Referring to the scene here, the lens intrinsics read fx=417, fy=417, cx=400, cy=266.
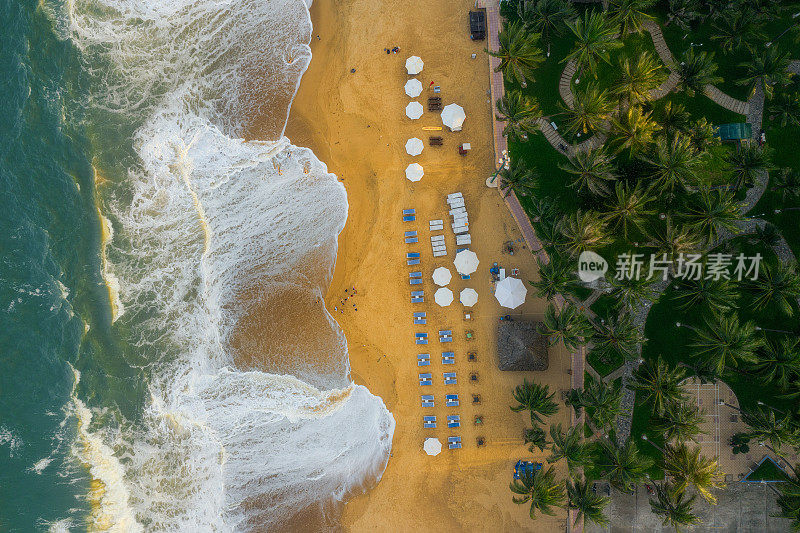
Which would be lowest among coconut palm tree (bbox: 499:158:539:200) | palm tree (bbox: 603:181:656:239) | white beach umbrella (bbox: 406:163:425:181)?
palm tree (bbox: 603:181:656:239)

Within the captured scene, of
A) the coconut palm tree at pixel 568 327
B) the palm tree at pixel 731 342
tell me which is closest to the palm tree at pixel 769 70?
the palm tree at pixel 731 342

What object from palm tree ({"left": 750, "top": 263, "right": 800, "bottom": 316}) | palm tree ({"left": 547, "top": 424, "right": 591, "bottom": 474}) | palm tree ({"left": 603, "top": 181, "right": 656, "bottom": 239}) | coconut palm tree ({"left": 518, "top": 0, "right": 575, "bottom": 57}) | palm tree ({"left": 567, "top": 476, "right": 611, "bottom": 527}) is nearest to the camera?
palm tree ({"left": 750, "top": 263, "right": 800, "bottom": 316})

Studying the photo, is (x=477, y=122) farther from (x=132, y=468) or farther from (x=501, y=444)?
(x=132, y=468)

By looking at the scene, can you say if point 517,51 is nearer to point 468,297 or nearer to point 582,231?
point 582,231

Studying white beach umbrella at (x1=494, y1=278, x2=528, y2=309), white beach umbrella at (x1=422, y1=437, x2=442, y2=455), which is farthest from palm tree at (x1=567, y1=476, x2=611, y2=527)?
white beach umbrella at (x1=494, y1=278, x2=528, y2=309)

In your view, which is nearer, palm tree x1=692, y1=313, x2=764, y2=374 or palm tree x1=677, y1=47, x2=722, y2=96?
palm tree x1=692, y1=313, x2=764, y2=374

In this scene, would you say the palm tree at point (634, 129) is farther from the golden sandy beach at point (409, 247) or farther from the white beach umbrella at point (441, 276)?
the white beach umbrella at point (441, 276)

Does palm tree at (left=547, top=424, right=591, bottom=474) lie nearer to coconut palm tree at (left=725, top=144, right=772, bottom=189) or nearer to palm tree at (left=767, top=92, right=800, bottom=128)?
coconut palm tree at (left=725, top=144, right=772, bottom=189)

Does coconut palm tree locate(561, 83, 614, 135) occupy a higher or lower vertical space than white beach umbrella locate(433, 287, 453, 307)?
higher
